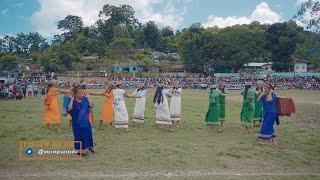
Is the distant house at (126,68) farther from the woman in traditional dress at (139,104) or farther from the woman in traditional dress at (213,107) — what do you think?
the woman in traditional dress at (213,107)

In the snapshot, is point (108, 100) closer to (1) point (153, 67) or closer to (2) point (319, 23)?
(2) point (319, 23)

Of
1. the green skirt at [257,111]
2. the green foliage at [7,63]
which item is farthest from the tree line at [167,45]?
the green skirt at [257,111]

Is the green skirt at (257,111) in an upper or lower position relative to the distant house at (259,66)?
lower

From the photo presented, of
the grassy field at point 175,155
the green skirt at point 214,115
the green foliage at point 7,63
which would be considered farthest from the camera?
the green foliage at point 7,63

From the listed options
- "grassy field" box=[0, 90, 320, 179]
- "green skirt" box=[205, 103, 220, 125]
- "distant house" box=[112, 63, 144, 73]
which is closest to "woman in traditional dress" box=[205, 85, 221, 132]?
"green skirt" box=[205, 103, 220, 125]

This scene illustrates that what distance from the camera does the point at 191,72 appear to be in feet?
223

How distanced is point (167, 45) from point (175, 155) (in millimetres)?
86702

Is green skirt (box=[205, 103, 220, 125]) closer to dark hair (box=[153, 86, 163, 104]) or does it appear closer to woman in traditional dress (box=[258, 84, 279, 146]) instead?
dark hair (box=[153, 86, 163, 104])

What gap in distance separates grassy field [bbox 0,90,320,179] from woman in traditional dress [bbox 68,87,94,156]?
0.40 meters

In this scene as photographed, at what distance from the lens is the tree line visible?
2564 inches

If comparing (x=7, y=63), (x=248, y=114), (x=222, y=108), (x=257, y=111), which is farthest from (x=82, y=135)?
(x=7, y=63)

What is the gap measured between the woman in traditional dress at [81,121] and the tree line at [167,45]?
45152 millimetres

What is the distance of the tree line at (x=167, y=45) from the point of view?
214 feet

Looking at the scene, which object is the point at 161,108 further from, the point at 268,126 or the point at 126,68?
the point at 126,68
